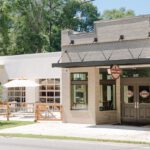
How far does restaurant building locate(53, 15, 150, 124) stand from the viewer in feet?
90.8

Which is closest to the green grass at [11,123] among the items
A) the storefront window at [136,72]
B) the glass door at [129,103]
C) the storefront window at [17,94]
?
the glass door at [129,103]

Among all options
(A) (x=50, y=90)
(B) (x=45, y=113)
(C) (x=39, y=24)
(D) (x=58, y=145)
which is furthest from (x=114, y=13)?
(D) (x=58, y=145)

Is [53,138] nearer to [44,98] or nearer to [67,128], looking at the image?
[67,128]

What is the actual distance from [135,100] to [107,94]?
1.73m

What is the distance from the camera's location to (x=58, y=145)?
20.3 m

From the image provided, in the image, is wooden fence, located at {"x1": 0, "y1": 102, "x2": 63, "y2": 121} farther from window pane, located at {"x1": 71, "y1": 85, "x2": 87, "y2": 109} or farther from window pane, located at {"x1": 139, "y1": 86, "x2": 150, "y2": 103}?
window pane, located at {"x1": 139, "y1": 86, "x2": 150, "y2": 103}

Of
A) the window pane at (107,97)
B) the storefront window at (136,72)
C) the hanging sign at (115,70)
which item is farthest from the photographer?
the window pane at (107,97)

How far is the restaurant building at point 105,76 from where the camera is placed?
27.7 meters

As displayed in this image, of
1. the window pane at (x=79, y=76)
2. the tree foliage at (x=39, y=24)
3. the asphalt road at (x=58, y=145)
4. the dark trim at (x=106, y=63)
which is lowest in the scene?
the asphalt road at (x=58, y=145)

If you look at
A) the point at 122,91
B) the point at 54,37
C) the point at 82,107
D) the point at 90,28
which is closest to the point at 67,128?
the point at 82,107

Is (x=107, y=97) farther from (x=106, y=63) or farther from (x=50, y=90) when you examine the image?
(x=50, y=90)

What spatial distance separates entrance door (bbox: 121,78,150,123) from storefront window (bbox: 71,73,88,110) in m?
2.24

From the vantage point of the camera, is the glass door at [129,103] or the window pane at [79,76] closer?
the glass door at [129,103]

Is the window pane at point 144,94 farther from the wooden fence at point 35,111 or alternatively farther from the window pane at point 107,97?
the wooden fence at point 35,111
